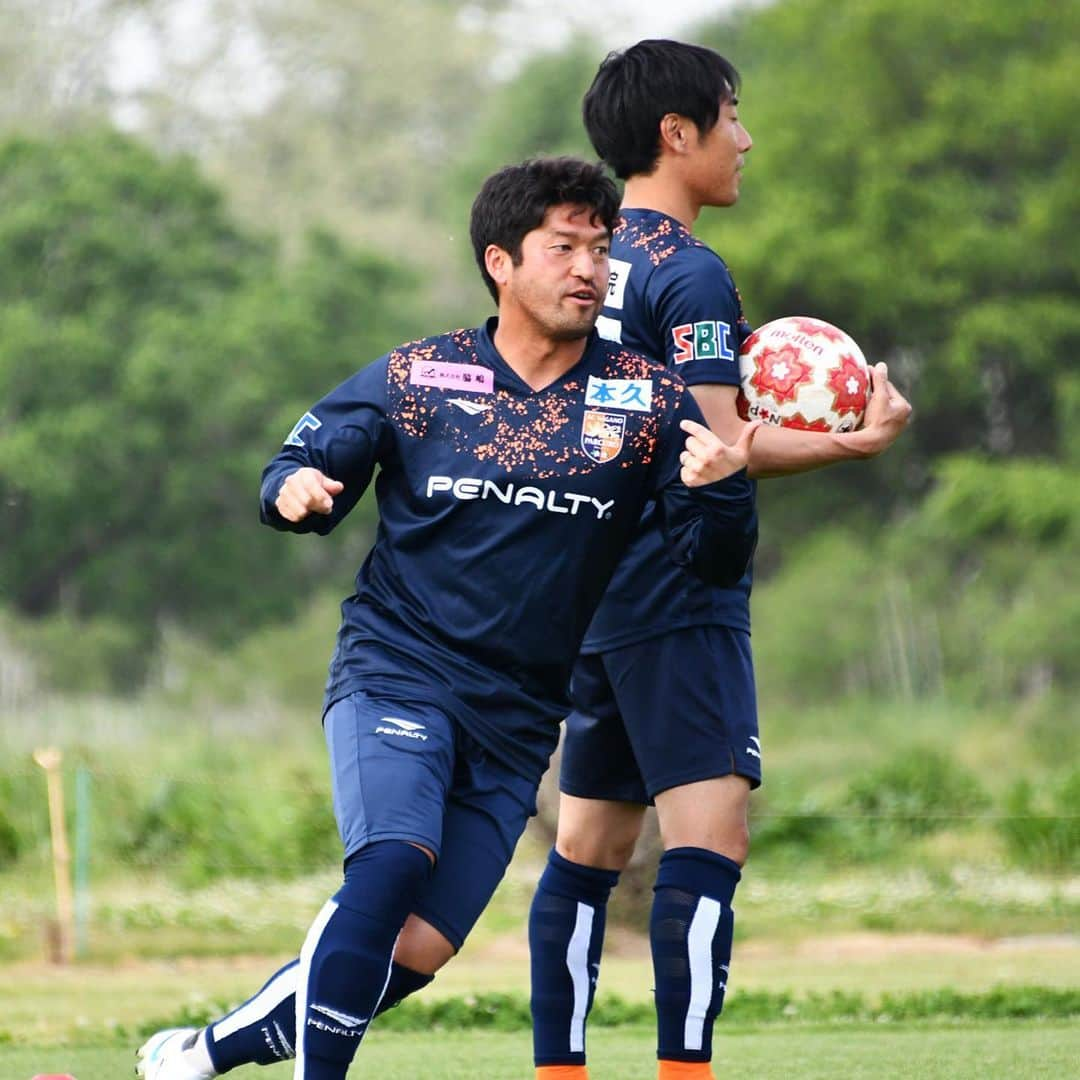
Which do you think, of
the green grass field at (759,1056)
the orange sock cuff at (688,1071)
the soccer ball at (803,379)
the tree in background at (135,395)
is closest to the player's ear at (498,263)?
the soccer ball at (803,379)

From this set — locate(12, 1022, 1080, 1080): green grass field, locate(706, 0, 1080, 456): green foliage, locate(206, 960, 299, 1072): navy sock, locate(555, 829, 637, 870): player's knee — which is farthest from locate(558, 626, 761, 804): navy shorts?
locate(706, 0, 1080, 456): green foliage

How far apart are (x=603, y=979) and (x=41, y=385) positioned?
25527mm

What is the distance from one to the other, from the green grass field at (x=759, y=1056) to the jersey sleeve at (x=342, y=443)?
2.15 metres

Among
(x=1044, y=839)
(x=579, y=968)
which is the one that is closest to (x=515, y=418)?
(x=579, y=968)

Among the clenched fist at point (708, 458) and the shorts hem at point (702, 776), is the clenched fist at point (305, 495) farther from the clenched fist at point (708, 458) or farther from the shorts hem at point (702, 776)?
the shorts hem at point (702, 776)

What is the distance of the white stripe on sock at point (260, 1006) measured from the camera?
4.46 meters

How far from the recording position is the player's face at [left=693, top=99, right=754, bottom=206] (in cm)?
527

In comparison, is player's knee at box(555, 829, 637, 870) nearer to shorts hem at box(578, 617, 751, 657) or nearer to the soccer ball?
shorts hem at box(578, 617, 751, 657)

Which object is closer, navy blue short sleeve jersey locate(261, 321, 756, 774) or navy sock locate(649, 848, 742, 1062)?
navy blue short sleeve jersey locate(261, 321, 756, 774)

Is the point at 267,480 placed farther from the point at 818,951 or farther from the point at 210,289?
the point at 210,289

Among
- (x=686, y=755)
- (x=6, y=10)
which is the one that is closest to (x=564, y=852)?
(x=686, y=755)

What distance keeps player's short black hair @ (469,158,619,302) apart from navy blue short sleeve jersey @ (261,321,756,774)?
27 centimetres

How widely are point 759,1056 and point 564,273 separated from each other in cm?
288

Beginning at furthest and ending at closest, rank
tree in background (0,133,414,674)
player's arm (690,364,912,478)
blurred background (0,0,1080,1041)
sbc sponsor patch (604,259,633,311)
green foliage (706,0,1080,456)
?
1. tree in background (0,133,414,674)
2. green foliage (706,0,1080,456)
3. blurred background (0,0,1080,1041)
4. sbc sponsor patch (604,259,633,311)
5. player's arm (690,364,912,478)
